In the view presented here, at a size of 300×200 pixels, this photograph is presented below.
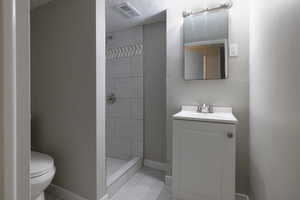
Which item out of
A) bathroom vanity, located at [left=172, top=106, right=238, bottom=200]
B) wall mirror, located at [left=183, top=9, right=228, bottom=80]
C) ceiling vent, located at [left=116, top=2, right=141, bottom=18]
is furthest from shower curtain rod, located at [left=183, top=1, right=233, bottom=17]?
bathroom vanity, located at [left=172, top=106, right=238, bottom=200]

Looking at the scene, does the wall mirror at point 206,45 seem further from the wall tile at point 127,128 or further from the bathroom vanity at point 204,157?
the wall tile at point 127,128

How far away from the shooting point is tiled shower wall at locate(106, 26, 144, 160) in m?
2.10

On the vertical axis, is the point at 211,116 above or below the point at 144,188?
above

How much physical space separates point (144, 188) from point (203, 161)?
765mm

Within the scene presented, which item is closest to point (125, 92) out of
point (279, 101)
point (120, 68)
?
point (120, 68)

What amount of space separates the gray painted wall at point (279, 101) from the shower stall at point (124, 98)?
4.57ft

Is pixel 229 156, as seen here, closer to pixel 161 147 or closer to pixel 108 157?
pixel 161 147

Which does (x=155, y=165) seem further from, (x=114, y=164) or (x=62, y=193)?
(x=62, y=193)

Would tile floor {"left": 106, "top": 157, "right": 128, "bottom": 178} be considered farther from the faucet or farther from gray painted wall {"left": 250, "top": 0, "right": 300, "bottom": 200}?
gray painted wall {"left": 250, "top": 0, "right": 300, "bottom": 200}

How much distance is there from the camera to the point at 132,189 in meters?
1.56

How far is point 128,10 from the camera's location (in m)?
1.67

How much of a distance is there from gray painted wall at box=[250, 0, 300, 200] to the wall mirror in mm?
425

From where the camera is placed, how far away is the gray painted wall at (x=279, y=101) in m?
0.58

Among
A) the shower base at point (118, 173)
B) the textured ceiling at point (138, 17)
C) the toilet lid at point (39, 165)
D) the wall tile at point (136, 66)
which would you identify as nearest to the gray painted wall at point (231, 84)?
the textured ceiling at point (138, 17)
